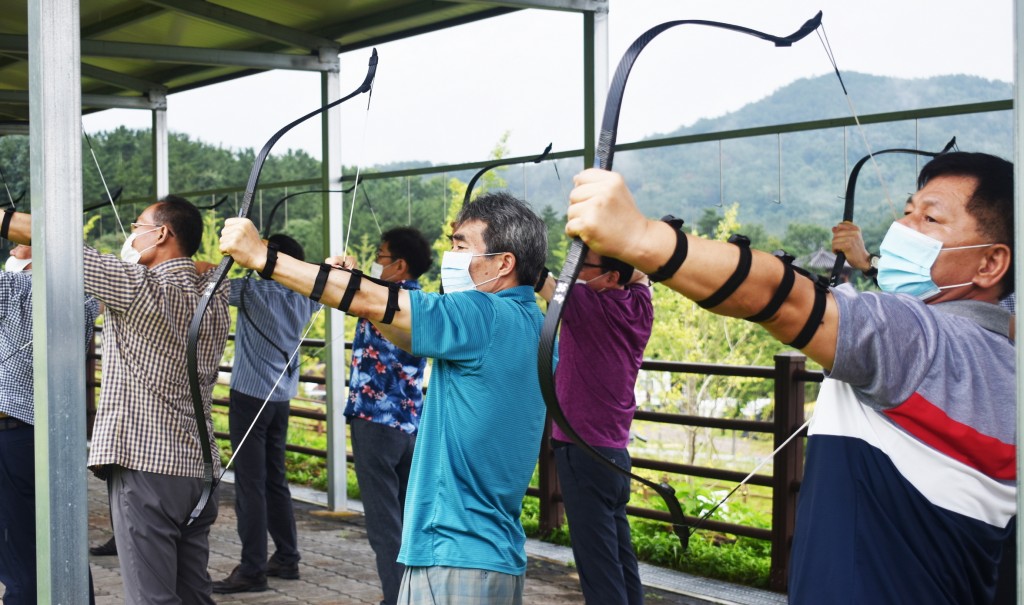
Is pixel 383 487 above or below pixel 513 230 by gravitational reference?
below

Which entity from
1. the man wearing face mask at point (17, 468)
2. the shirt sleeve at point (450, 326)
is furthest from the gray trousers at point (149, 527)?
the shirt sleeve at point (450, 326)

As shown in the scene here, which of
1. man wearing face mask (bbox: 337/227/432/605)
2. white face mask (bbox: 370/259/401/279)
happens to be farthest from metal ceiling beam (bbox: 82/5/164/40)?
man wearing face mask (bbox: 337/227/432/605)

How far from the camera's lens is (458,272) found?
274 centimetres

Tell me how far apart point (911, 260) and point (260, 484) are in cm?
396

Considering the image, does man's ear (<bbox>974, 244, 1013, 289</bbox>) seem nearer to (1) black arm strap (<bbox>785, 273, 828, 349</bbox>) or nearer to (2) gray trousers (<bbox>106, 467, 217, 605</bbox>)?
(1) black arm strap (<bbox>785, 273, 828, 349</bbox>)

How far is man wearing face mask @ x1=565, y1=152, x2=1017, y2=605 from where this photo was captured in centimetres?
148

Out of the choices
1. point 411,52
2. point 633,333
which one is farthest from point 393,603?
point 411,52

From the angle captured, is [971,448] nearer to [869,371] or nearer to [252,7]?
[869,371]

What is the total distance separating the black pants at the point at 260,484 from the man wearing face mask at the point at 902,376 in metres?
3.79

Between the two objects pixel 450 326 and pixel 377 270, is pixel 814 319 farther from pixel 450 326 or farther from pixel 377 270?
pixel 377 270

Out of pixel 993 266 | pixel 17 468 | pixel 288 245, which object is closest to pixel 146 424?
pixel 17 468

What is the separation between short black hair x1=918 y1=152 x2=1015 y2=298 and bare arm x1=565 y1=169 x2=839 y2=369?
0.40m

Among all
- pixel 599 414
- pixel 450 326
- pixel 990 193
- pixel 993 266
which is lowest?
pixel 599 414

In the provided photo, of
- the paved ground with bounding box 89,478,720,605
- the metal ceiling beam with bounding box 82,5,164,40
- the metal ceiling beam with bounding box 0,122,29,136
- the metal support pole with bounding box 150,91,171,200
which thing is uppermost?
the metal ceiling beam with bounding box 82,5,164,40
